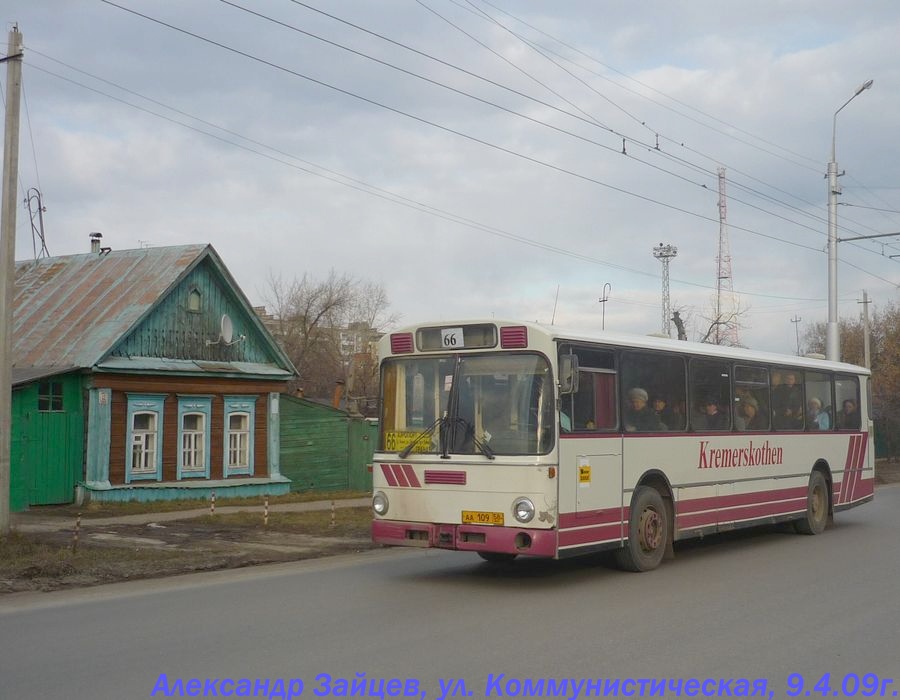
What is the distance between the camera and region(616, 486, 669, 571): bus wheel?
11820mm

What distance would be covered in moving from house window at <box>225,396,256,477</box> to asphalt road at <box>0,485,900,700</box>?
1362 cm

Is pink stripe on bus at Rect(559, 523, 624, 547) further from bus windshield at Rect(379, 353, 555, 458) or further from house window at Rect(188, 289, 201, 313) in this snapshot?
house window at Rect(188, 289, 201, 313)

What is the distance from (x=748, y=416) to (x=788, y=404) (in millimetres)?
1577

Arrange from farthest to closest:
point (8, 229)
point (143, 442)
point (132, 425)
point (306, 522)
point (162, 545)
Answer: point (143, 442), point (132, 425), point (306, 522), point (162, 545), point (8, 229)

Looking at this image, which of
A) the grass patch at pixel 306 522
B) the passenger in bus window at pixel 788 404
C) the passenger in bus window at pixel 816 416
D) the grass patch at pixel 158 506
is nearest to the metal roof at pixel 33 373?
the grass patch at pixel 158 506

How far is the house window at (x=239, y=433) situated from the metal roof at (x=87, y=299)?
11.8 ft

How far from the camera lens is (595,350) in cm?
1148

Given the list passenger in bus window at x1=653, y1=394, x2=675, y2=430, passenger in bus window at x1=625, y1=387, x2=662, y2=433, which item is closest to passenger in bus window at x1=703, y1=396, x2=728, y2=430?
passenger in bus window at x1=653, y1=394, x2=675, y2=430

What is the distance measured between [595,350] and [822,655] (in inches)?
185

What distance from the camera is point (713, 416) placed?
1377 cm

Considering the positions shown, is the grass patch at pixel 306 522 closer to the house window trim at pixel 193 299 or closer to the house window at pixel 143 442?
the house window at pixel 143 442

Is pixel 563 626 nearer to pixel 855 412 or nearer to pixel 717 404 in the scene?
pixel 717 404

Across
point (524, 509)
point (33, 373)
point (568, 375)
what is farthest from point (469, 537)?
point (33, 373)

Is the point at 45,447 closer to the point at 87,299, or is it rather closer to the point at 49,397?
the point at 49,397
